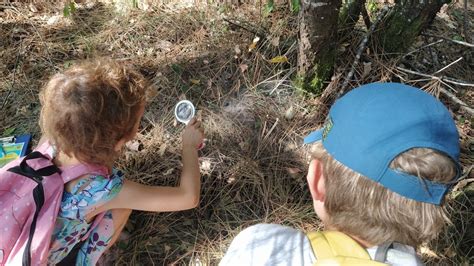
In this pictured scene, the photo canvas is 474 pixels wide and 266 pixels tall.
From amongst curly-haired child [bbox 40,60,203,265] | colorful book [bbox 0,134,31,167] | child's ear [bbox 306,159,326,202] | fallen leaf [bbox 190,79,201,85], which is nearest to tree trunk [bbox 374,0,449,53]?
fallen leaf [bbox 190,79,201,85]

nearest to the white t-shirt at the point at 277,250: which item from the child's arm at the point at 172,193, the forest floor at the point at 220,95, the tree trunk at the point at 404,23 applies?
the child's arm at the point at 172,193

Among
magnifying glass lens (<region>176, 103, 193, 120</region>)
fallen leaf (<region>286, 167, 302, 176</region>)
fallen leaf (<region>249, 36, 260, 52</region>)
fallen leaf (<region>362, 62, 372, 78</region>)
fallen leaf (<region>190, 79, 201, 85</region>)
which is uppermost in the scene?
fallen leaf (<region>362, 62, 372, 78</region>)

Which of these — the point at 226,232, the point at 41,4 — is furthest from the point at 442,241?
the point at 41,4

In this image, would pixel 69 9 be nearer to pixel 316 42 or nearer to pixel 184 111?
pixel 184 111

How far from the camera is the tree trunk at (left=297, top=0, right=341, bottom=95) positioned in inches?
95.6

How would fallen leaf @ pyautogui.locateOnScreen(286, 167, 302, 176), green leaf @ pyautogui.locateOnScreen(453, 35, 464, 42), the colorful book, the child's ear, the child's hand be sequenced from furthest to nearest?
green leaf @ pyautogui.locateOnScreen(453, 35, 464, 42)
the colorful book
fallen leaf @ pyautogui.locateOnScreen(286, 167, 302, 176)
the child's hand
the child's ear

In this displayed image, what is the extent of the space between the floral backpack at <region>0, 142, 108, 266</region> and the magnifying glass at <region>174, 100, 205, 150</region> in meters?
0.70

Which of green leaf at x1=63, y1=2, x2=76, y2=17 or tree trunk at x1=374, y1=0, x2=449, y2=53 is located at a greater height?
tree trunk at x1=374, y1=0, x2=449, y2=53

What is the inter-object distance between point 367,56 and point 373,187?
183cm

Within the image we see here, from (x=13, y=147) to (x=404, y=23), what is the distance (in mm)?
2598

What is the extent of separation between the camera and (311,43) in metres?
2.64

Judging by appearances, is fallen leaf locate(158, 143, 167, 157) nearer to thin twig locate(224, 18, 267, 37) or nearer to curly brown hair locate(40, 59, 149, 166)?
curly brown hair locate(40, 59, 149, 166)

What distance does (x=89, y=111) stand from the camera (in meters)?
1.90

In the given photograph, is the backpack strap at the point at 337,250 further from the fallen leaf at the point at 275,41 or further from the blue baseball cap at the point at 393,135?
the fallen leaf at the point at 275,41
